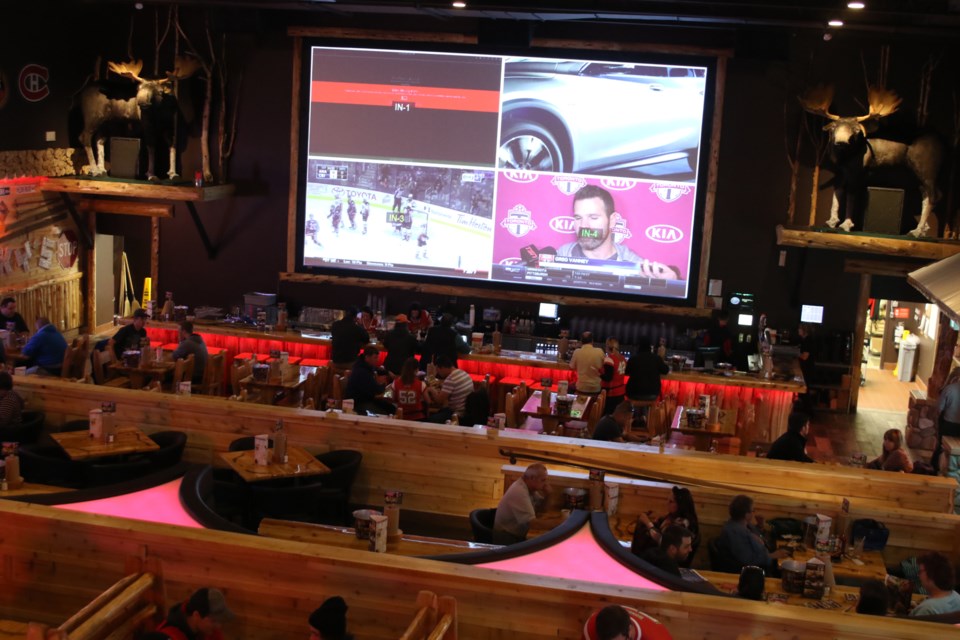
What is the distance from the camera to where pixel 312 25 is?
13.3 m

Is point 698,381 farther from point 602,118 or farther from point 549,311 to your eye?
point 602,118

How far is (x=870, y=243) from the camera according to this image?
1146 centimetres

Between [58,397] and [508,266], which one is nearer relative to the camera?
[58,397]

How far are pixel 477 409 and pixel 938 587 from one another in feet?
14.1

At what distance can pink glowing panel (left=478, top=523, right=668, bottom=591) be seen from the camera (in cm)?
541

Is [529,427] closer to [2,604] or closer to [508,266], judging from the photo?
[508,266]

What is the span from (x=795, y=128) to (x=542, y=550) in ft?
26.5

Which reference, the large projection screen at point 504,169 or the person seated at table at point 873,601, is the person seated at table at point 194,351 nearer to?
the large projection screen at point 504,169

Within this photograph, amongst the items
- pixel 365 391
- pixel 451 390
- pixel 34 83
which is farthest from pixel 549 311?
pixel 34 83

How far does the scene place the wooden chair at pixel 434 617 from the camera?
4758 millimetres

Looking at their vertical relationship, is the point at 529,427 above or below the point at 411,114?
below

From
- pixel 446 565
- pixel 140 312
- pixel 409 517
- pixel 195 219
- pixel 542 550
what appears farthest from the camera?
pixel 195 219

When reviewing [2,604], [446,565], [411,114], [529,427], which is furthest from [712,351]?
[2,604]

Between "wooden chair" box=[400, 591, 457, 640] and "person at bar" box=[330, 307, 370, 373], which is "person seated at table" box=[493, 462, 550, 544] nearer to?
"wooden chair" box=[400, 591, 457, 640]
